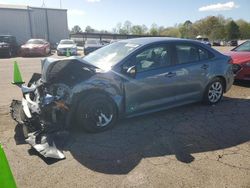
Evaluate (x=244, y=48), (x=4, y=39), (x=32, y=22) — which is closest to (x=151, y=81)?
(x=244, y=48)

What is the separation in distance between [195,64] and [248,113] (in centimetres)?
161

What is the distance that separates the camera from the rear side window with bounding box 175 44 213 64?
594 cm

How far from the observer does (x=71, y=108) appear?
4.68 meters

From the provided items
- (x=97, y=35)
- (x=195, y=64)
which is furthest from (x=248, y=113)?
(x=97, y=35)

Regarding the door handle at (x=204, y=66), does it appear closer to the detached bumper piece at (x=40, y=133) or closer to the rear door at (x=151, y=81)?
the rear door at (x=151, y=81)

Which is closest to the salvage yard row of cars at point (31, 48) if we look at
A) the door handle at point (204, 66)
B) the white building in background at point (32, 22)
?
the white building in background at point (32, 22)

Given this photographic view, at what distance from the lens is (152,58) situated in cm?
559

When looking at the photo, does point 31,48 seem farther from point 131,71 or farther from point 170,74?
point 131,71

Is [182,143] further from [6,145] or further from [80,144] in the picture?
[6,145]

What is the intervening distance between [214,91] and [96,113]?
320 centimetres

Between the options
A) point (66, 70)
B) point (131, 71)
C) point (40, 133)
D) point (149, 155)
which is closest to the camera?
point (149, 155)

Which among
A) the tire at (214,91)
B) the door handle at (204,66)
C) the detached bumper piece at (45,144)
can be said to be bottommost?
the detached bumper piece at (45,144)

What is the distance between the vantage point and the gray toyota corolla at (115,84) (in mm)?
4684

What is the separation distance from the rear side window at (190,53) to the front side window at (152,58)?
31 centimetres
